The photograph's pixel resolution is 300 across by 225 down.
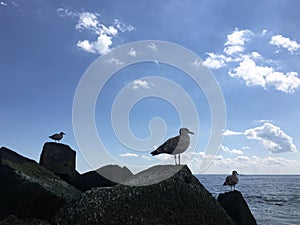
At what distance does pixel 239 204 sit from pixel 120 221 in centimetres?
497

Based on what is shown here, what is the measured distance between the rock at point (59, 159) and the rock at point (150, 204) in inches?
239

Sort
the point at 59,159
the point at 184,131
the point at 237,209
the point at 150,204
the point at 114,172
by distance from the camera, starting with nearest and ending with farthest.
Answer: the point at 150,204, the point at 237,209, the point at 184,131, the point at 114,172, the point at 59,159

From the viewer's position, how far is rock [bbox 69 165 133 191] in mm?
12531

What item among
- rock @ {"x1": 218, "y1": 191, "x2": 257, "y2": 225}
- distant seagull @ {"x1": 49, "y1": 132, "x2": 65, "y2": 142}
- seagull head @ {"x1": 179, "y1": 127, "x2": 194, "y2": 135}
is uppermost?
distant seagull @ {"x1": 49, "y1": 132, "x2": 65, "y2": 142}

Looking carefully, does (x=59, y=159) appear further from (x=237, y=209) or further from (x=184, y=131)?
(x=237, y=209)

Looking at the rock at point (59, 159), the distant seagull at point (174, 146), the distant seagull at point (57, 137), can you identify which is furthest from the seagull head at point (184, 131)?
the distant seagull at point (57, 137)

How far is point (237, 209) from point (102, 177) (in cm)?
505

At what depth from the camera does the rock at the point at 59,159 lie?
14.5 metres

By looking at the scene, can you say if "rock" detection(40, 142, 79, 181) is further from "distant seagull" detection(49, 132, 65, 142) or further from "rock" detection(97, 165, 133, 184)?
"distant seagull" detection(49, 132, 65, 142)

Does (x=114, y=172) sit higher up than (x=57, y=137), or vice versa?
(x=57, y=137)

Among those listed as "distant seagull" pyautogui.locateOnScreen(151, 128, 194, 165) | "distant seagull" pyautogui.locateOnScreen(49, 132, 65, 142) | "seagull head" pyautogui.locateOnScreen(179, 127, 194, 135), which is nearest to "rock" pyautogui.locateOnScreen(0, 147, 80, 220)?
"distant seagull" pyautogui.locateOnScreen(151, 128, 194, 165)

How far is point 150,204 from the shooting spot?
8.31m

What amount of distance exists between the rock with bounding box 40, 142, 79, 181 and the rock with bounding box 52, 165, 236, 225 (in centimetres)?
608

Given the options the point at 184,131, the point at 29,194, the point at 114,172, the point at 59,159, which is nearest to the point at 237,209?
the point at 184,131
